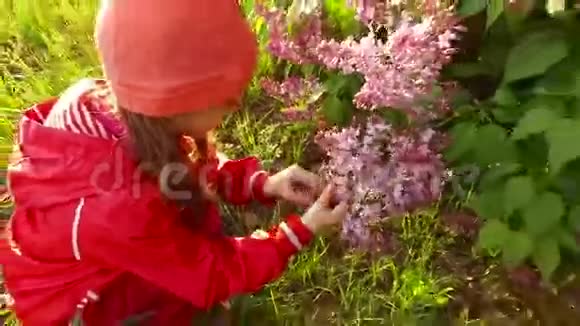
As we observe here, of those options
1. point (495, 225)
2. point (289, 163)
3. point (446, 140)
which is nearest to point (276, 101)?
point (289, 163)

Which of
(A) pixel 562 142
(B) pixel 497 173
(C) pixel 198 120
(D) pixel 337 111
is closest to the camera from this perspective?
(C) pixel 198 120

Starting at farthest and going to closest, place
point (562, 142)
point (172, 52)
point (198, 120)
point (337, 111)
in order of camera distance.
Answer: point (337, 111)
point (562, 142)
point (198, 120)
point (172, 52)

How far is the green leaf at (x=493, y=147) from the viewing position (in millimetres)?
1791

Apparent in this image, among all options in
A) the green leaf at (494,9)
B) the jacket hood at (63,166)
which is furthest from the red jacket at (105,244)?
the green leaf at (494,9)

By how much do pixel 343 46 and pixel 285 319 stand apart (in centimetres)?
52

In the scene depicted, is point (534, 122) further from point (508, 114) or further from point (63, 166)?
point (63, 166)

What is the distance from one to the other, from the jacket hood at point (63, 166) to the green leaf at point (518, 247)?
63cm

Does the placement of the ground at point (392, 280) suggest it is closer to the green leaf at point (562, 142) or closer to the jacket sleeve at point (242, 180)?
the jacket sleeve at point (242, 180)

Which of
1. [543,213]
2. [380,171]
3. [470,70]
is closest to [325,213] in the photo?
[380,171]

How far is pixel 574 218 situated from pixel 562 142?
15cm

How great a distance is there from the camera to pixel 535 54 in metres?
1.84

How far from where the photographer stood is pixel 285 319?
1.95 m

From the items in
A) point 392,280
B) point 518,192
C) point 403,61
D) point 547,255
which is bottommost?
point 392,280

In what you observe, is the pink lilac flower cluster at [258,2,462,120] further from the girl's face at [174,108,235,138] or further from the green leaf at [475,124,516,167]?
the girl's face at [174,108,235,138]
